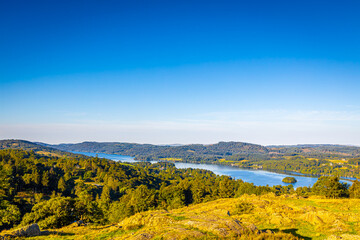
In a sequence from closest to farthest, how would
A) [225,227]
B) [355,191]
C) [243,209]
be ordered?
[225,227] → [243,209] → [355,191]

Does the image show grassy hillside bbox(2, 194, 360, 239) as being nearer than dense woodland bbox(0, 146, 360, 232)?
Yes

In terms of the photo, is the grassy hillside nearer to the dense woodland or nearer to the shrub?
the shrub

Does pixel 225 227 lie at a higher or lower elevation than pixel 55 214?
higher

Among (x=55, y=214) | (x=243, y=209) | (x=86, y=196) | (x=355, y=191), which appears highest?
(x=243, y=209)

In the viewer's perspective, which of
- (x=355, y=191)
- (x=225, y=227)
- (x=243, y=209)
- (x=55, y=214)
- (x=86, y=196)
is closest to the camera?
(x=225, y=227)

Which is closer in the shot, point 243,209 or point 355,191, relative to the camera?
point 243,209

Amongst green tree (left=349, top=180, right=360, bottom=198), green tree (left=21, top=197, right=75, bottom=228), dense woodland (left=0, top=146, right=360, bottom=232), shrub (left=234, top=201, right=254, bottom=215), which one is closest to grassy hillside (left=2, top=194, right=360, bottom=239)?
shrub (left=234, top=201, right=254, bottom=215)

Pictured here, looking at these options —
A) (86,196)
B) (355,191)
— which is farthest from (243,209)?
(355,191)

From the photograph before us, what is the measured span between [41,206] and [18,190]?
299 feet

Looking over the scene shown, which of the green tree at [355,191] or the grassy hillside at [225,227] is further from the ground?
the grassy hillside at [225,227]

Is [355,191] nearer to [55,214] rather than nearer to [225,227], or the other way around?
[225,227]

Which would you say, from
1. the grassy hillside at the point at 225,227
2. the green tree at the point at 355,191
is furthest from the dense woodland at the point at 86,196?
the grassy hillside at the point at 225,227

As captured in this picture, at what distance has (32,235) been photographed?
22.2 m

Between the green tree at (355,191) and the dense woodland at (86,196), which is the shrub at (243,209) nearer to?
the dense woodland at (86,196)
